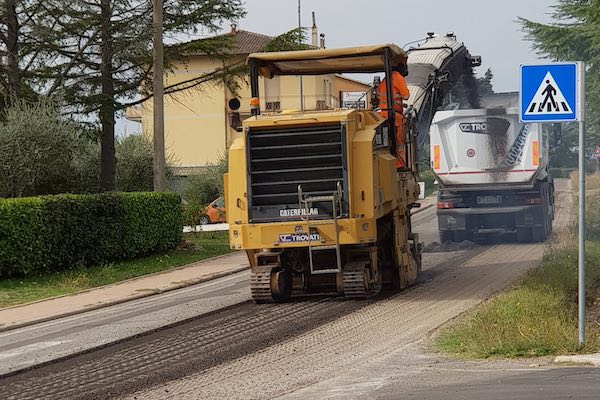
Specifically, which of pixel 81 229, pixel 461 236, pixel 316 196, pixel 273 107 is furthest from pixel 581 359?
pixel 461 236

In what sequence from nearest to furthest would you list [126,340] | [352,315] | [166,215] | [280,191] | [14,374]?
[14,374], [126,340], [352,315], [280,191], [166,215]

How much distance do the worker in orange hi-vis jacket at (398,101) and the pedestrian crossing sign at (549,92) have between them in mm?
7278

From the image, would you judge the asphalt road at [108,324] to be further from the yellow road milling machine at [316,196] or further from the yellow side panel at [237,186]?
the yellow side panel at [237,186]

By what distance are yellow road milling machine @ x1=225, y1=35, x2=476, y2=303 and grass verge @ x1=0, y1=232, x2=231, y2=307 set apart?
5926 mm

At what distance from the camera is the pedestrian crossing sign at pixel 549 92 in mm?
11781

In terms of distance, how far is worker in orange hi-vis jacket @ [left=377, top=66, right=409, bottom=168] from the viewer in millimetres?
19312

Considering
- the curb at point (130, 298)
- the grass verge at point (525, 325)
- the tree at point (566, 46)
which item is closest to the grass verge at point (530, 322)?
the grass verge at point (525, 325)

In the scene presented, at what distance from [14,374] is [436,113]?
1649 cm

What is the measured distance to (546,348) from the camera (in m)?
11.8

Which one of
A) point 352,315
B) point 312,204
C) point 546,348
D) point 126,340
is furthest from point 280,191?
point 546,348

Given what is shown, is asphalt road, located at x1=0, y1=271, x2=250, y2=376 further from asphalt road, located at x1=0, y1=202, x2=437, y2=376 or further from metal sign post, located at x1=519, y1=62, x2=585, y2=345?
metal sign post, located at x1=519, y1=62, x2=585, y2=345

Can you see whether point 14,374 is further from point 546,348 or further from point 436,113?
point 436,113

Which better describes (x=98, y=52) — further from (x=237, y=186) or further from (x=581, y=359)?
(x=581, y=359)

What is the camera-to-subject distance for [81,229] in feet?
84.3
